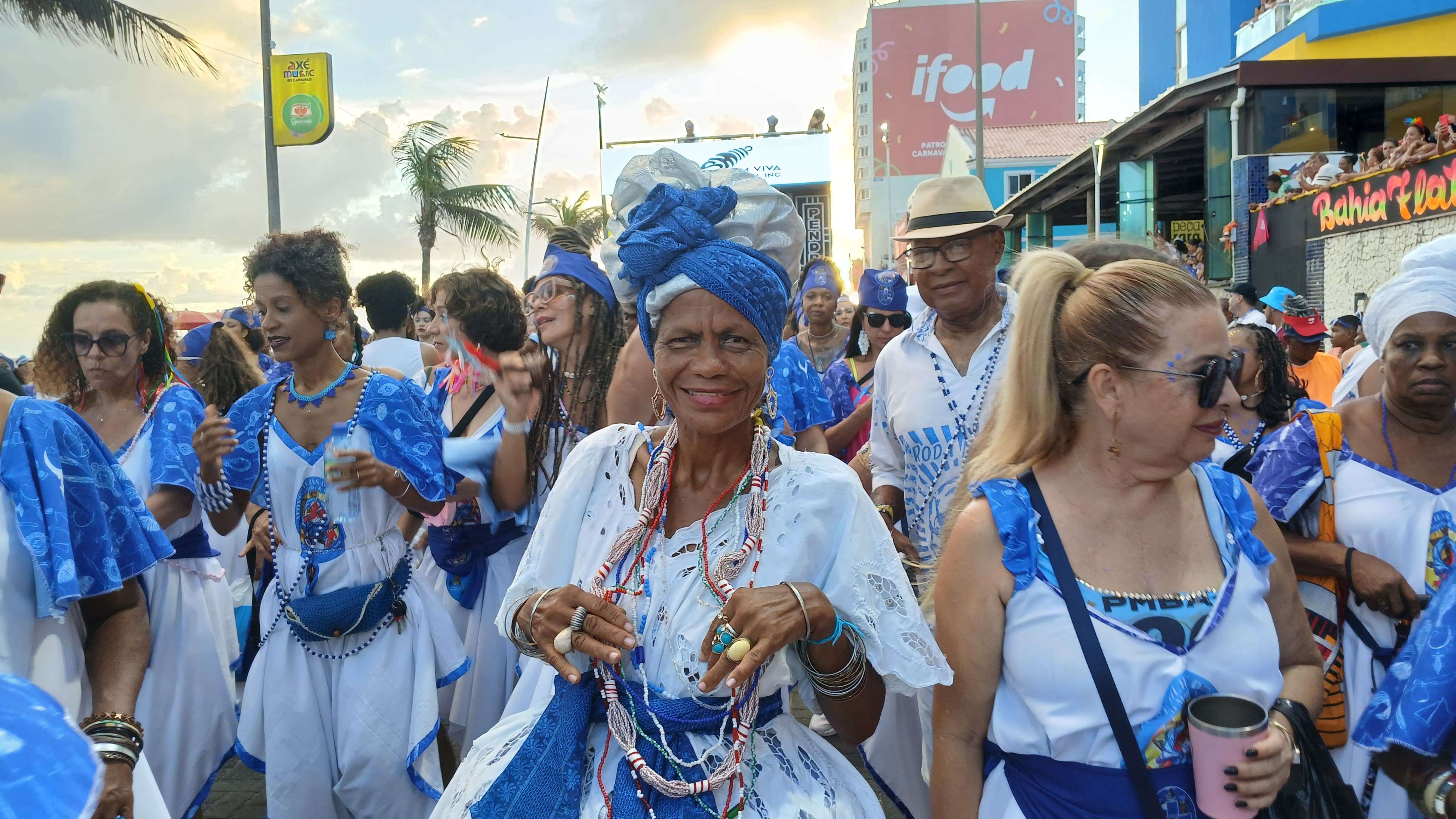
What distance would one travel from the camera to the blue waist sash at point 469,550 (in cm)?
435

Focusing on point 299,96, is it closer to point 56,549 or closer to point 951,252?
point 951,252

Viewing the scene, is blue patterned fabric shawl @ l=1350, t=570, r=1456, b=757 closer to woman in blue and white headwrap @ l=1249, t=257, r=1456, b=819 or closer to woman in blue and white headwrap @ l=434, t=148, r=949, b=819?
woman in blue and white headwrap @ l=1249, t=257, r=1456, b=819

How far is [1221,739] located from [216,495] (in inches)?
133

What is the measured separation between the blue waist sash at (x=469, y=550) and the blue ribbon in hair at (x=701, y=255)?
93.7 inches

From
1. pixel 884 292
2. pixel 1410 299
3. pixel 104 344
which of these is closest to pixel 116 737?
pixel 104 344

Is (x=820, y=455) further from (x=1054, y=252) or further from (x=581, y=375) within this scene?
(x=581, y=375)

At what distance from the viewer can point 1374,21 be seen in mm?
24484

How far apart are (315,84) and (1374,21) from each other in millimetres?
Result: 24803

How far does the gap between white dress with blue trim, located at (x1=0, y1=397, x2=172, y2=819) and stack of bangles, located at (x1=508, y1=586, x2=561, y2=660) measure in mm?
776

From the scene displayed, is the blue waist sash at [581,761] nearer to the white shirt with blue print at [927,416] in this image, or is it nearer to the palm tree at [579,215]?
the white shirt with blue print at [927,416]

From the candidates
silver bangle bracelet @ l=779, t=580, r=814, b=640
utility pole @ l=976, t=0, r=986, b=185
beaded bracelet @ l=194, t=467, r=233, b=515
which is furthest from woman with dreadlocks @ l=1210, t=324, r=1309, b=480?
Answer: utility pole @ l=976, t=0, r=986, b=185

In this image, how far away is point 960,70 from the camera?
76.9 metres

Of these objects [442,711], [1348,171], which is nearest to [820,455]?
[442,711]

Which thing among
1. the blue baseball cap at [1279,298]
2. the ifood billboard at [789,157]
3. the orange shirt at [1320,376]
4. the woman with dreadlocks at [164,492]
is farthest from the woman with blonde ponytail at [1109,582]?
the ifood billboard at [789,157]
